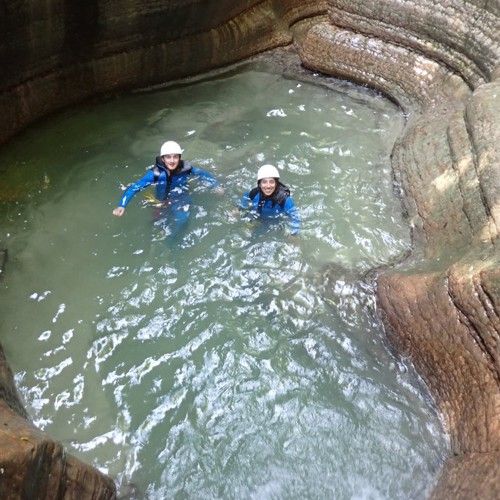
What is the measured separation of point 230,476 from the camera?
440 centimetres

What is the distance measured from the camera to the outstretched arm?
6.31 metres

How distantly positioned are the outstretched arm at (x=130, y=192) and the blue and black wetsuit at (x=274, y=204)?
1.19m

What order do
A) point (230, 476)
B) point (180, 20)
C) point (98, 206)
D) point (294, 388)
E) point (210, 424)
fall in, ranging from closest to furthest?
point (230, 476)
point (210, 424)
point (294, 388)
point (98, 206)
point (180, 20)

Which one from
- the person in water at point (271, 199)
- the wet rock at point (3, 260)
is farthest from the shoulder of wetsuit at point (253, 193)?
the wet rock at point (3, 260)

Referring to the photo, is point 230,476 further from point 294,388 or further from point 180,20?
point 180,20

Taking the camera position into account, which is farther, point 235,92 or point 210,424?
point 235,92

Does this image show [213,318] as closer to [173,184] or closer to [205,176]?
[173,184]

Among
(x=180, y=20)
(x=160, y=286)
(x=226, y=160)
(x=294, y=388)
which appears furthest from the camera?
(x=180, y=20)

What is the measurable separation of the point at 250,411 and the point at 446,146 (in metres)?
4.37

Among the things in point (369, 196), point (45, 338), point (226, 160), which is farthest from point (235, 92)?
point (45, 338)

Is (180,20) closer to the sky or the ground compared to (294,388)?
closer to the sky

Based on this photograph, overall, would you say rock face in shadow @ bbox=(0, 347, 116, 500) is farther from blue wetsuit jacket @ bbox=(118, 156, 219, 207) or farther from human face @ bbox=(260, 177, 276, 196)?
human face @ bbox=(260, 177, 276, 196)

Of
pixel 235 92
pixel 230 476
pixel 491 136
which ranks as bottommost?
pixel 230 476

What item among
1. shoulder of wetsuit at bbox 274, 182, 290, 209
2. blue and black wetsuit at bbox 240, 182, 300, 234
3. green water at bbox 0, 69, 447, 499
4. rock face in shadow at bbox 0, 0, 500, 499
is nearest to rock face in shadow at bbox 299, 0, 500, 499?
rock face in shadow at bbox 0, 0, 500, 499
